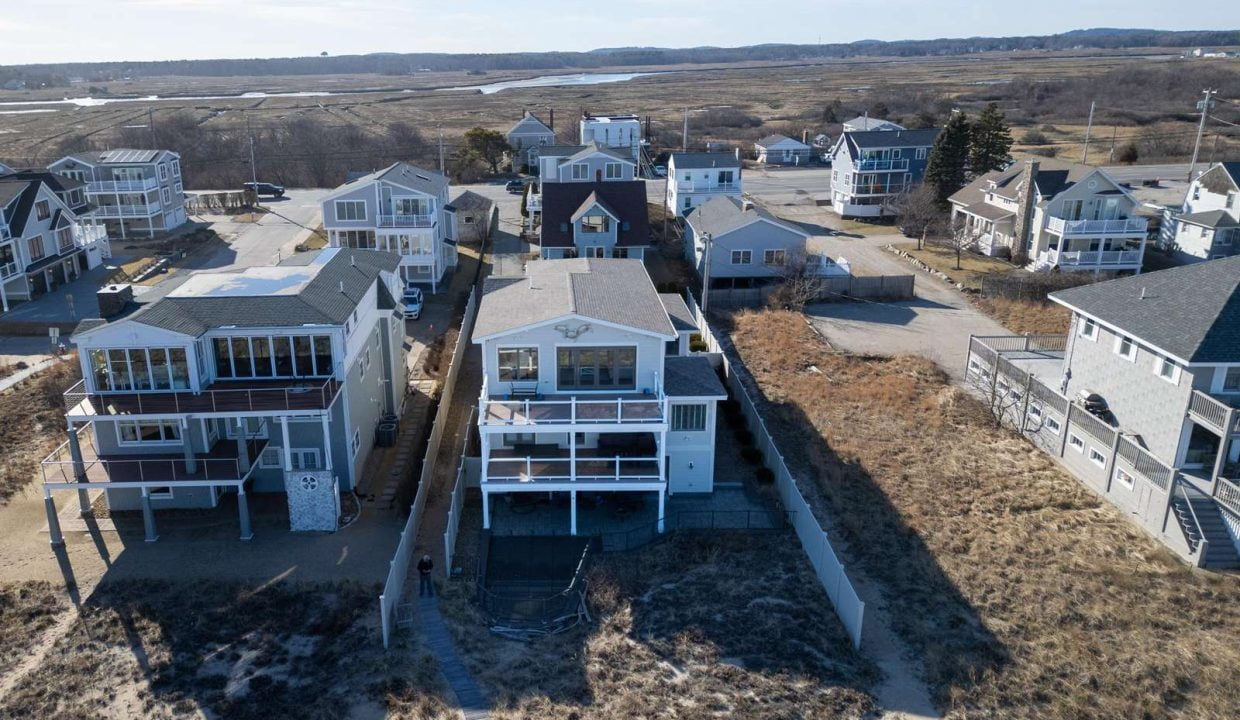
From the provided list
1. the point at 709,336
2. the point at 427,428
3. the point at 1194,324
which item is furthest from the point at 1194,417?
the point at 427,428

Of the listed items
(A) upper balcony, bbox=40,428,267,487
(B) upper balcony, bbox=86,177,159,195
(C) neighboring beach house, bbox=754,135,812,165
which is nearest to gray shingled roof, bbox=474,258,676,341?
(A) upper balcony, bbox=40,428,267,487

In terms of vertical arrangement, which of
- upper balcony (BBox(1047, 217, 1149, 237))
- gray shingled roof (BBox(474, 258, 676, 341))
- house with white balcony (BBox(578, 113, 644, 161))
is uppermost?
house with white balcony (BBox(578, 113, 644, 161))

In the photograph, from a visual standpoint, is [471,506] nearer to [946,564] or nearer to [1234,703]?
[946,564]

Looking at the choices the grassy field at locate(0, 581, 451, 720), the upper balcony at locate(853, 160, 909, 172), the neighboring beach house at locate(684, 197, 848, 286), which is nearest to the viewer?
the grassy field at locate(0, 581, 451, 720)

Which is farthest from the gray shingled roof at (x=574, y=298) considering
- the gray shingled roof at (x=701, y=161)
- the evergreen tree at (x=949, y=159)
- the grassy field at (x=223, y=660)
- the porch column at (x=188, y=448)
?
the evergreen tree at (x=949, y=159)

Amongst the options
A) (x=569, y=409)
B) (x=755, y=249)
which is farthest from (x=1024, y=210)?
(x=569, y=409)

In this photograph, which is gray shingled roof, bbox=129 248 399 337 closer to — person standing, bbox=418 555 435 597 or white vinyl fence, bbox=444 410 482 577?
white vinyl fence, bbox=444 410 482 577

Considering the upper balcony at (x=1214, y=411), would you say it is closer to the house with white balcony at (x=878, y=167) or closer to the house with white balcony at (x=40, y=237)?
the house with white balcony at (x=878, y=167)
